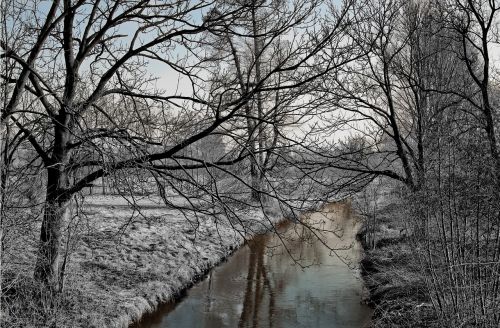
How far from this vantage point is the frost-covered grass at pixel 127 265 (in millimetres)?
7367

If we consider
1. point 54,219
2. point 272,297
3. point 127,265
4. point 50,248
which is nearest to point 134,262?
point 127,265

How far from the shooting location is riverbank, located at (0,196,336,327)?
276 inches

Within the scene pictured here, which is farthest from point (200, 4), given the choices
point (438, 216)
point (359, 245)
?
point (359, 245)

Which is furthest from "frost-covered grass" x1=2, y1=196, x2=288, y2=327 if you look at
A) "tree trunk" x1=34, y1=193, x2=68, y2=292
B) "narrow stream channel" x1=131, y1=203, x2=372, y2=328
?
"narrow stream channel" x1=131, y1=203, x2=372, y2=328

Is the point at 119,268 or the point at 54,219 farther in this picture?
the point at 119,268

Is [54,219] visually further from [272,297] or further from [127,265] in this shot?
[272,297]

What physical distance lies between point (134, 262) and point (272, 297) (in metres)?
3.13

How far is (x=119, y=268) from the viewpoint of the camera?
10523 millimetres

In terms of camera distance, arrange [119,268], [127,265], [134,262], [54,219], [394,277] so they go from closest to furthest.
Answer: [54,219] → [394,277] → [119,268] → [127,265] → [134,262]

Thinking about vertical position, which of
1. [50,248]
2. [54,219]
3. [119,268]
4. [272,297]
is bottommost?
[272,297]

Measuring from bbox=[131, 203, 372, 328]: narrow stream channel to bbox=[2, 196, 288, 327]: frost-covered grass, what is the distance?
1.23ft

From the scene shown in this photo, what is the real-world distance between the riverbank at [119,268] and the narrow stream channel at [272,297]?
1.28 feet

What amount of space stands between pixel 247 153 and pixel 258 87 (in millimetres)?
870

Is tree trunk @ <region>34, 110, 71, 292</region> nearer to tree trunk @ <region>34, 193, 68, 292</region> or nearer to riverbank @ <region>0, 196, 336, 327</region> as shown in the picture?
tree trunk @ <region>34, 193, 68, 292</region>
